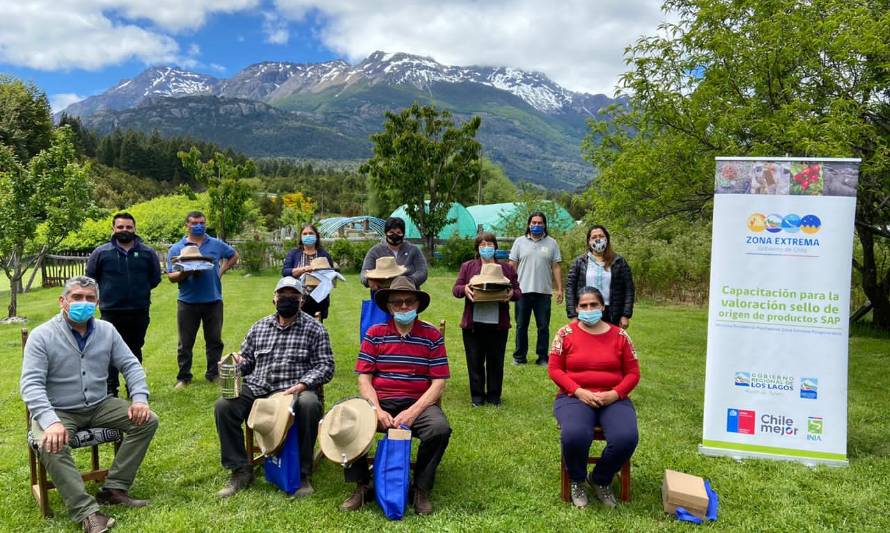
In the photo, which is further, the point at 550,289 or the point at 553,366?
the point at 550,289

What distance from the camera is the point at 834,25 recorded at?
7.33 m

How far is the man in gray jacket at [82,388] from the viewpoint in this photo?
3.62 m

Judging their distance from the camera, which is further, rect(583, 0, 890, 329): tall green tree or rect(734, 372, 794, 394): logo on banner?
rect(583, 0, 890, 329): tall green tree

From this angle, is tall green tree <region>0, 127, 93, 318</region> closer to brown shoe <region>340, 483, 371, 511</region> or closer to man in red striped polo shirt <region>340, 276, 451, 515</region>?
man in red striped polo shirt <region>340, 276, 451, 515</region>

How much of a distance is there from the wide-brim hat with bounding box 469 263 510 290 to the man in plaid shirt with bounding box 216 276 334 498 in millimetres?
1957

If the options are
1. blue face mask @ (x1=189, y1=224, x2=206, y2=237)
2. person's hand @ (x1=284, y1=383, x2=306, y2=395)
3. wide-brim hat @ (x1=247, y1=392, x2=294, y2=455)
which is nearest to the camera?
wide-brim hat @ (x1=247, y1=392, x2=294, y2=455)

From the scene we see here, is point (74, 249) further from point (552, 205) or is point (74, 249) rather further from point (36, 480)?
point (36, 480)

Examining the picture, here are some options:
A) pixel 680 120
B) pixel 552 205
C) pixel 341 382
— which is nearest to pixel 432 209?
pixel 552 205

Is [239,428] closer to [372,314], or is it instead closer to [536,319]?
[372,314]

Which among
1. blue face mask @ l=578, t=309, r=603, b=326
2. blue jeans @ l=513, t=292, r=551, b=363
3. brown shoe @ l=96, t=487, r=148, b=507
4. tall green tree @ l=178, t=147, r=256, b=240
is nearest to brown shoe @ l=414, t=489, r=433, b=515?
blue face mask @ l=578, t=309, r=603, b=326

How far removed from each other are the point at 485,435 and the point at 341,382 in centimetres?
251

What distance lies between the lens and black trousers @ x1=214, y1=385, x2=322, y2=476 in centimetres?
407

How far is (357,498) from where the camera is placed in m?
3.85

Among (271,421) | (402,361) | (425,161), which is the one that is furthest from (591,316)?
(425,161)
